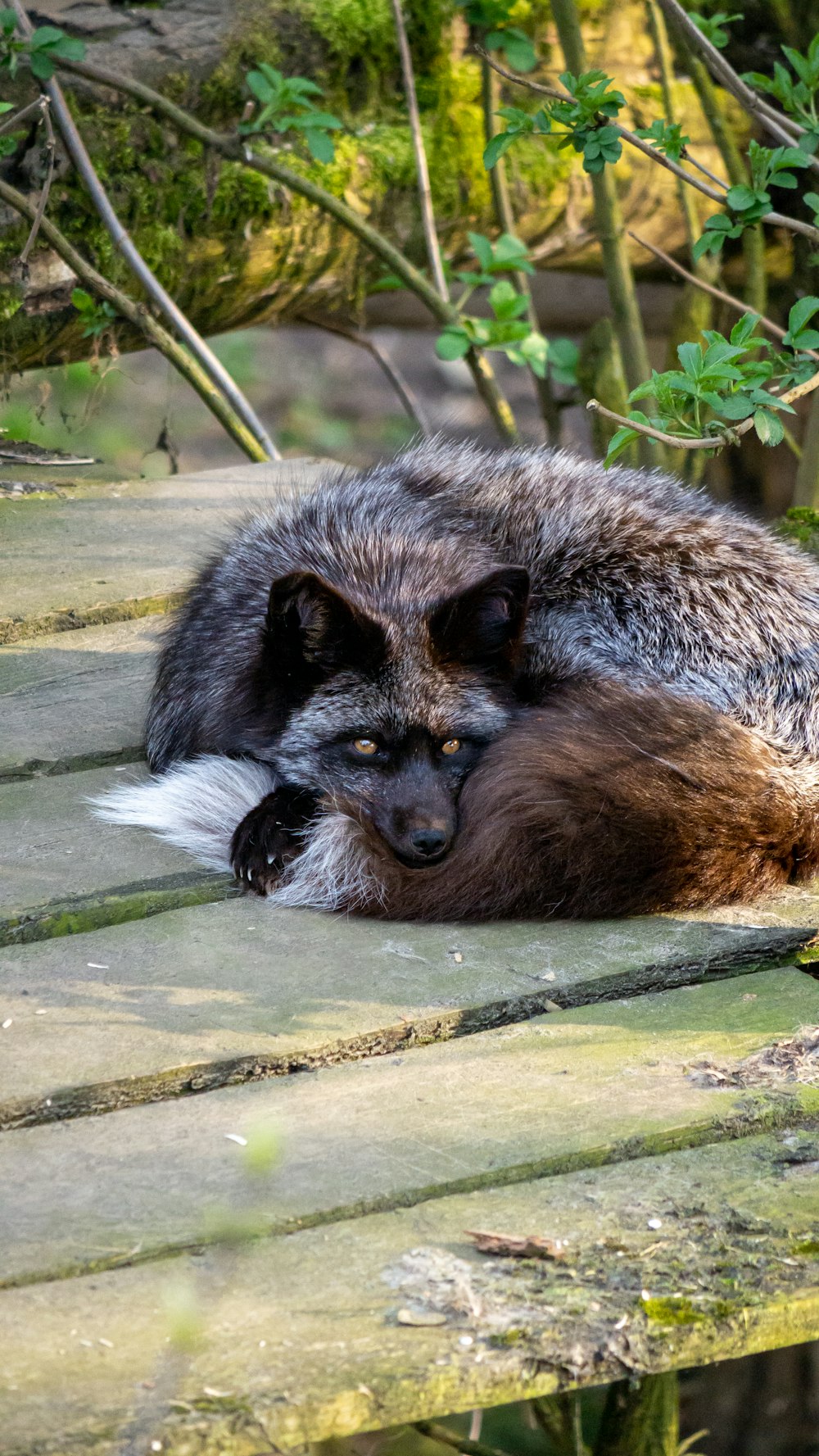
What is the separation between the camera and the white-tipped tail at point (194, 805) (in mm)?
3529

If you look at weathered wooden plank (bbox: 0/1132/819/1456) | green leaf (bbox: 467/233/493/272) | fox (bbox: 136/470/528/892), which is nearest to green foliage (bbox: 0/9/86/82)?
green leaf (bbox: 467/233/493/272)

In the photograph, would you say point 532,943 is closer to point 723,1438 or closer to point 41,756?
point 41,756

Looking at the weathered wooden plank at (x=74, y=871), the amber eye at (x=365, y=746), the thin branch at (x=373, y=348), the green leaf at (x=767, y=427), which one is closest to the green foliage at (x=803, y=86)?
the green leaf at (x=767, y=427)

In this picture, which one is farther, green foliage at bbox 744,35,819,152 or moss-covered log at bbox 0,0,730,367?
moss-covered log at bbox 0,0,730,367

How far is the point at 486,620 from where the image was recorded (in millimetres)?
3963

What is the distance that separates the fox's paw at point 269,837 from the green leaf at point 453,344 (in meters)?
3.27

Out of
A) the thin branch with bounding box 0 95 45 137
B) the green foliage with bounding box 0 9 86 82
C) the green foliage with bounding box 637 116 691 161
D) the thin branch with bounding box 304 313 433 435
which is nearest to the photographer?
the green foliage with bounding box 637 116 691 161

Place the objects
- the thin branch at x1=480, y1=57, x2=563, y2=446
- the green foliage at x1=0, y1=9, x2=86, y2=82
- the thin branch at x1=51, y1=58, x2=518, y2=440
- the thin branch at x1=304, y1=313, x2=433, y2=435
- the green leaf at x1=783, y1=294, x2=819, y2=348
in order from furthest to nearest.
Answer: the thin branch at x1=304, y1=313, x2=433, y2=435
the thin branch at x1=480, y1=57, x2=563, y2=446
the thin branch at x1=51, y1=58, x2=518, y2=440
the green foliage at x1=0, y1=9, x2=86, y2=82
the green leaf at x1=783, y1=294, x2=819, y2=348

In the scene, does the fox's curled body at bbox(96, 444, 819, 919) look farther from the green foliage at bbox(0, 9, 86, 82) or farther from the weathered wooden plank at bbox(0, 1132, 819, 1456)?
the green foliage at bbox(0, 9, 86, 82)

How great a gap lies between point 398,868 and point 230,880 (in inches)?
15.6

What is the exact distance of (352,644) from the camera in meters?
3.92

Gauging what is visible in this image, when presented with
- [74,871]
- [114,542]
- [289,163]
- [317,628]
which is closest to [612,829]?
[317,628]

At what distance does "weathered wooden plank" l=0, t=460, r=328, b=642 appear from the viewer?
4879mm

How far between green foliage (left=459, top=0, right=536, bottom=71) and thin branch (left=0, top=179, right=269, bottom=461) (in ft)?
6.67
